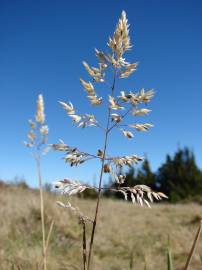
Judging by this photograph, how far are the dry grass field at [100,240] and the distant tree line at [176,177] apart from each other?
20.9 meters

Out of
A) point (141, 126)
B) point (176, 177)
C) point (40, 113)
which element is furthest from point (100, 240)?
point (176, 177)

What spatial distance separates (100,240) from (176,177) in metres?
26.2

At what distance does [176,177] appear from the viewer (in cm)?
3350

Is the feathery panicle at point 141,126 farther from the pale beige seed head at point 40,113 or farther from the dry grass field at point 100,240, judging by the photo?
the dry grass field at point 100,240

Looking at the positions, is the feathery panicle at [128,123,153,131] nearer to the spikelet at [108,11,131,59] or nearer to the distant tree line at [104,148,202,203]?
the spikelet at [108,11,131,59]

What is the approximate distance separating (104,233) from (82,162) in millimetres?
7569

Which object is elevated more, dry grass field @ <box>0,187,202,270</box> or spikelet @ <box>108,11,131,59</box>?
spikelet @ <box>108,11,131,59</box>

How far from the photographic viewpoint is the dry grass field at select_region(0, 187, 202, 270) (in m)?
5.49

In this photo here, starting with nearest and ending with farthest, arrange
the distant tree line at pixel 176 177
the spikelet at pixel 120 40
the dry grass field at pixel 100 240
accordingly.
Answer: the spikelet at pixel 120 40, the dry grass field at pixel 100 240, the distant tree line at pixel 176 177

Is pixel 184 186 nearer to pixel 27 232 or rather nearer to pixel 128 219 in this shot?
pixel 128 219

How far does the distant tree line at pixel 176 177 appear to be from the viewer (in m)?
32.6

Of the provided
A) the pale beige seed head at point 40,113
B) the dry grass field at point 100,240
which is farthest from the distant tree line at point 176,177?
the pale beige seed head at point 40,113

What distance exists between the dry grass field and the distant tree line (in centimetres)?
2091

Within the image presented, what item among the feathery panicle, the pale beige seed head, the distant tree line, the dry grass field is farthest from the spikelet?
the distant tree line
